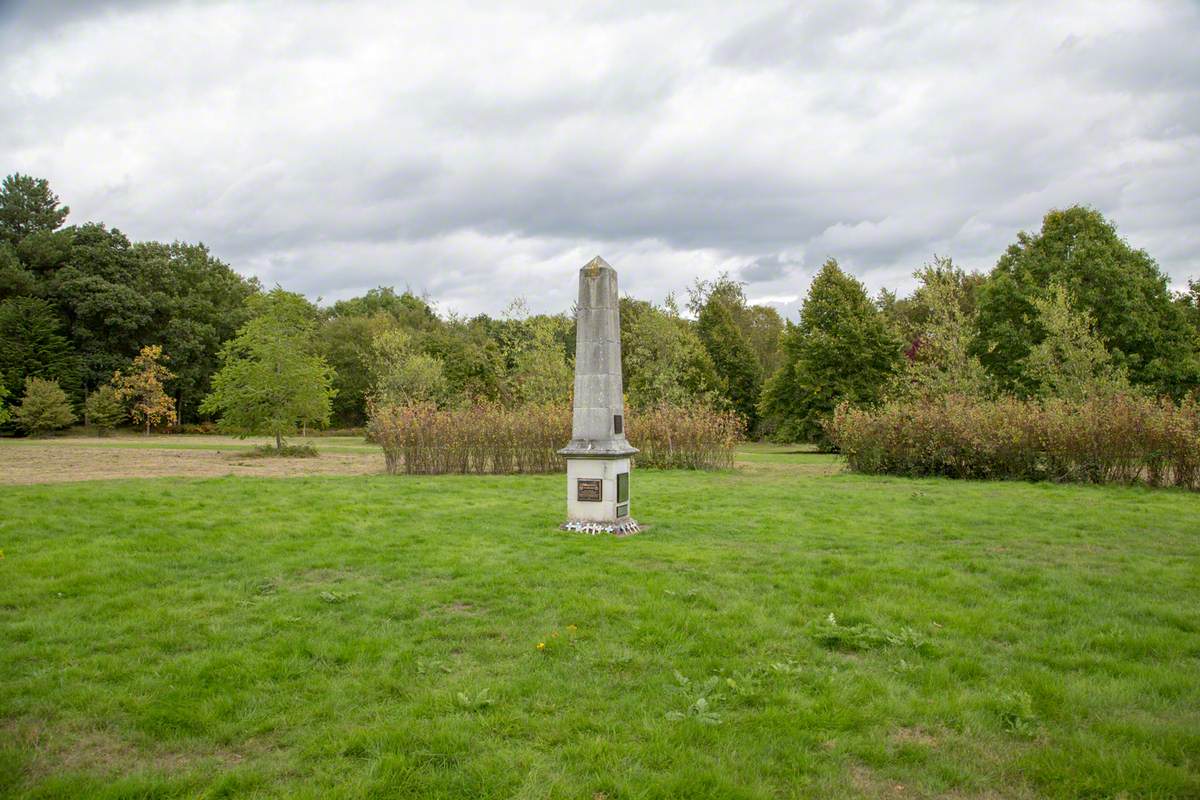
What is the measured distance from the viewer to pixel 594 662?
4.66 metres

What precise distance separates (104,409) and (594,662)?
4291 centimetres

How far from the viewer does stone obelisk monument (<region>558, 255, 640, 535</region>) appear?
9266 mm

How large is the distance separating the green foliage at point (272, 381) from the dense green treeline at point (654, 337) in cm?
8

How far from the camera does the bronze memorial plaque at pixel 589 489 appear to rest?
9289 mm

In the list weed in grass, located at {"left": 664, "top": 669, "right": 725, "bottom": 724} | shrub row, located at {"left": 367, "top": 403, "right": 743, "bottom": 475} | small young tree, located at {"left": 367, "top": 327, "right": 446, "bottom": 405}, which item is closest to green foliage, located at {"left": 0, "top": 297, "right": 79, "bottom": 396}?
small young tree, located at {"left": 367, "top": 327, "right": 446, "bottom": 405}

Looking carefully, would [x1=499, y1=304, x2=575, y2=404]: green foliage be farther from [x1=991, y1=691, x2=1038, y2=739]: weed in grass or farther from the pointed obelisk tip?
[x1=991, y1=691, x2=1038, y2=739]: weed in grass

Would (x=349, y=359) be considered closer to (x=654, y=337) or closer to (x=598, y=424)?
(x=654, y=337)

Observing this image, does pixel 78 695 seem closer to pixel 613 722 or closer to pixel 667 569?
pixel 613 722

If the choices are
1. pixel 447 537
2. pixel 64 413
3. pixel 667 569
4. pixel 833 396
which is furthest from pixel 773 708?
pixel 64 413

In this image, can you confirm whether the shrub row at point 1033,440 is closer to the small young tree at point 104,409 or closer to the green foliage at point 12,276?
the small young tree at point 104,409

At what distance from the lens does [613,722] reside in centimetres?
381

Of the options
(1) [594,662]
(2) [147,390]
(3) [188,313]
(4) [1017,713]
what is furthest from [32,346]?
(4) [1017,713]

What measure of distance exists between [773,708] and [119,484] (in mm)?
12994

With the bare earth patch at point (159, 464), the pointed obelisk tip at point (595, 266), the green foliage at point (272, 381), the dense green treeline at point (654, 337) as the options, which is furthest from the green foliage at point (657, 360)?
the pointed obelisk tip at point (595, 266)
